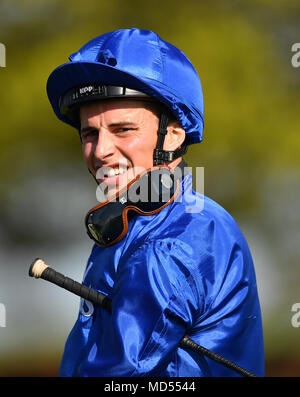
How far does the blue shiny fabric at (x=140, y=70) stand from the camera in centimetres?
166

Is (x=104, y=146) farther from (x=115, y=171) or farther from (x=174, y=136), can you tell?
(x=174, y=136)

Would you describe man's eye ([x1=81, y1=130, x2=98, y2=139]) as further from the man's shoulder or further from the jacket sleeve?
the jacket sleeve

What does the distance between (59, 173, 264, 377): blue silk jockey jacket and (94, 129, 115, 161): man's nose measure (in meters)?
0.23

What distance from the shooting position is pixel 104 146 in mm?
1723

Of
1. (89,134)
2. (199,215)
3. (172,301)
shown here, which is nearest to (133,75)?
(89,134)

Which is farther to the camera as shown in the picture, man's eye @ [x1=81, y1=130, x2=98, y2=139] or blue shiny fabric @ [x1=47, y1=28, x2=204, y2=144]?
man's eye @ [x1=81, y1=130, x2=98, y2=139]

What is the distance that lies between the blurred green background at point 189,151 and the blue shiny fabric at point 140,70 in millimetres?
2804

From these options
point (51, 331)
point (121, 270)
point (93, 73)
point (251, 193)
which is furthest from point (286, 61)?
point (121, 270)

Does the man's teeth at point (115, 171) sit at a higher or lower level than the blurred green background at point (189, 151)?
lower

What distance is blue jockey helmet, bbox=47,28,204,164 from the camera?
166 centimetres

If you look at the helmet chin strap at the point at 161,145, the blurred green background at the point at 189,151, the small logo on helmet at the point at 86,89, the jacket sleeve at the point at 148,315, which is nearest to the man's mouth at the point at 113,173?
the helmet chin strap at the point at 161,145

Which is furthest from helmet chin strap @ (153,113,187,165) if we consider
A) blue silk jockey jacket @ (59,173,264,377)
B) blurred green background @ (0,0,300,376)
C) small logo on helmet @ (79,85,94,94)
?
blurred green background @ (0,0,300,376)

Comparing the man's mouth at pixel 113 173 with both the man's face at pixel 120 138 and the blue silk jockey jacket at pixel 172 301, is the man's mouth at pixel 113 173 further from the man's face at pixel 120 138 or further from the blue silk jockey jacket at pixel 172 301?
the blue silk jockey jacket at pixel 172 301
